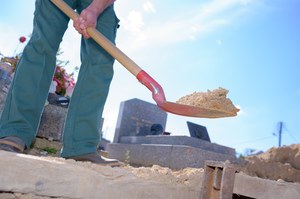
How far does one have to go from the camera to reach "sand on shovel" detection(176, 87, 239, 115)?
203 cm

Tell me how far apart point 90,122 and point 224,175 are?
0.91m

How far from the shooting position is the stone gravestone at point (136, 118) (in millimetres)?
7988

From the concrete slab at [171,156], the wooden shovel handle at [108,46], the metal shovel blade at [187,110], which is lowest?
the concrete slab at [171,156]

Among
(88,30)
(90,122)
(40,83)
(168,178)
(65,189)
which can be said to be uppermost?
(88,30)

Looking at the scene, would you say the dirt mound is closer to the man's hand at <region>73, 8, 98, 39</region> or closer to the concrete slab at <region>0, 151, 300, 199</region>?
the concrete slab at <region>0, 151, 300, 199</region>

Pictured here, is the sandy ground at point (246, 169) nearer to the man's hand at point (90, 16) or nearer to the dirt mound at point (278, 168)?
the dirt mound at point (278, 168)

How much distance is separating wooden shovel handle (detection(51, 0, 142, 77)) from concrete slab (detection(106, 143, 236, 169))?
136 inches

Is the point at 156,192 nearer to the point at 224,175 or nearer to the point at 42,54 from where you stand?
the point at 224,175

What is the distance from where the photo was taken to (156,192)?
1560 millimetres

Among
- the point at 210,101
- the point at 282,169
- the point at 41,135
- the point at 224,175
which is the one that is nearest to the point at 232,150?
the point at 282,169

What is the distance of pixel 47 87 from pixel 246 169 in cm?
526

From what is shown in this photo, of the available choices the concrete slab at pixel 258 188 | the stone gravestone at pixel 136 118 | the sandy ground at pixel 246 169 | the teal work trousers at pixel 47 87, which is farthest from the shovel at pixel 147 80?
the stone gravestone at pixel 136 118

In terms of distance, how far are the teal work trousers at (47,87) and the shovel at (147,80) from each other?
10 centimetres

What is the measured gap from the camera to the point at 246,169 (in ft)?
20.7
